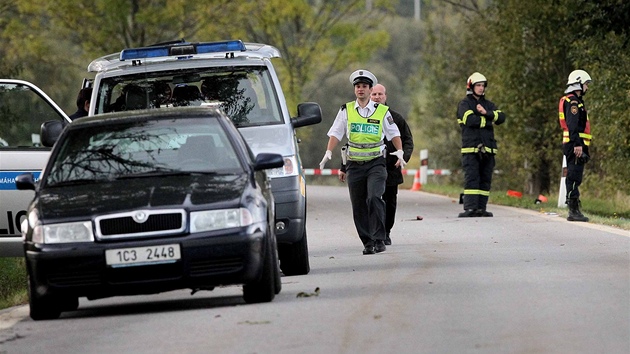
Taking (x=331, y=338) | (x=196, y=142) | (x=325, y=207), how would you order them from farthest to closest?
1. (x=325, y=207)
2. (x=196, y=142)
3. (x=331, y=338)

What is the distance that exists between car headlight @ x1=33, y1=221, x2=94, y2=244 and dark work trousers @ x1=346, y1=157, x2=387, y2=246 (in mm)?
5793

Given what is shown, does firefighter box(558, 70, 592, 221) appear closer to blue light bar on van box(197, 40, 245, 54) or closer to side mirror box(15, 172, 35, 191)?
blue light bar on van box(197, 40, 245, 54)

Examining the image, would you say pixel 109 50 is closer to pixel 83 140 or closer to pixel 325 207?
pixel 325 207

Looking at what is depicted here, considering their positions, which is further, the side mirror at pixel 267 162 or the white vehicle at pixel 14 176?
the white vehicle at pixel 14 176

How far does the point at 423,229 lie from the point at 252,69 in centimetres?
590

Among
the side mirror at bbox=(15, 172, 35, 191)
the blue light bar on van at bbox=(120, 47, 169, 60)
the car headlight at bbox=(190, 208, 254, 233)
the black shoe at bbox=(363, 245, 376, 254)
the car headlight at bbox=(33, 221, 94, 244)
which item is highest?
the blue light bar on van at bbox=(120, 47, 169, 60)

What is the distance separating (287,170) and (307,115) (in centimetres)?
87

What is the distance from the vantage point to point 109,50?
138 ft

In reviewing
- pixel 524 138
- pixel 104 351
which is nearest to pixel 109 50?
pixel 524 138

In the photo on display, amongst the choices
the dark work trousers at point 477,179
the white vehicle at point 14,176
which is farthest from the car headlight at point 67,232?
the dark work trousers at point 477,179

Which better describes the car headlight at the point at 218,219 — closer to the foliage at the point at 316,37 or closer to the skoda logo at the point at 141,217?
the skoda logo at the point at 141,217

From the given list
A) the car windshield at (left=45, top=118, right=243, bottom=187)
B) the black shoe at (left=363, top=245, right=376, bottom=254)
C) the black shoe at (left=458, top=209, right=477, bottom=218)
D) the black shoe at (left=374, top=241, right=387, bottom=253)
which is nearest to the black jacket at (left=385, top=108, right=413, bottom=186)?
the black shoe at (left=374, top=241, right=387, bottom=253)

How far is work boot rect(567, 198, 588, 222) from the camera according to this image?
20.1 m

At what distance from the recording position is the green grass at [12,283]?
12680 mm
